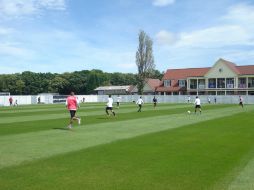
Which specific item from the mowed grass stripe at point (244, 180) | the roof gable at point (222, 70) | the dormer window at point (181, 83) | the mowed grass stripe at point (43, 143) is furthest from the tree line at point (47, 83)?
the mowed grass stripe at point (244, 180)

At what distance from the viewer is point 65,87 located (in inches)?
4742

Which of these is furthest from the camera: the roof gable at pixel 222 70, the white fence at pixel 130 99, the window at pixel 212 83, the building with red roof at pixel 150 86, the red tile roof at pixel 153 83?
the red tile roof at pixel 153 83

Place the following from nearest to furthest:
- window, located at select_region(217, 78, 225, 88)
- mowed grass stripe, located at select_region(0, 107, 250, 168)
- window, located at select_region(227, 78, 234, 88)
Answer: mowed grass stripe, located at select_region(0, 107, 250, 168) → window, located at select_region(227, 78, 234, 88) → window, located at select_region(217, 78, 225, 88)

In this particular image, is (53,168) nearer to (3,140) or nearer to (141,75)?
(3,140)

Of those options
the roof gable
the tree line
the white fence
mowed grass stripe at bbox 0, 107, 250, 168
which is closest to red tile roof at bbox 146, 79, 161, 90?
the white fence

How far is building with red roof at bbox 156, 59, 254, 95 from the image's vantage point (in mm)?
81000

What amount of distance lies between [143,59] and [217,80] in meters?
20.9

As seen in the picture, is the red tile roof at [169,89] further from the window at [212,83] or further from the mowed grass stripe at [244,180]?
the mowed grass stripe at [244,180]

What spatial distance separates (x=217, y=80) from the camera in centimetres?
8406

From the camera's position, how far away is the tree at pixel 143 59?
3780 inches

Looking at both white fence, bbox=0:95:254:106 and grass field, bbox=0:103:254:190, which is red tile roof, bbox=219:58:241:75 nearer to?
white fence, bbox=0:95:254:106

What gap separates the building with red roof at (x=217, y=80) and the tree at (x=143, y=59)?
269 inches

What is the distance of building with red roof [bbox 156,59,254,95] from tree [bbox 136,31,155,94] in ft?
22.5

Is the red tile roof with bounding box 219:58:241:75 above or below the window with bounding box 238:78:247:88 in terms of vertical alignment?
above
